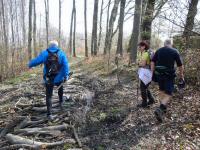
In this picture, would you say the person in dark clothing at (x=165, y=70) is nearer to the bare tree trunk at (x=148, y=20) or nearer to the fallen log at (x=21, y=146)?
the fallen log at (x=21, y=146)

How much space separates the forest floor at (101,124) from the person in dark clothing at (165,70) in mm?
462

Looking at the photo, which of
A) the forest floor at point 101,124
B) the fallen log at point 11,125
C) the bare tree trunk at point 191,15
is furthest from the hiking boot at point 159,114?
the bare tree trunk at point 191,15

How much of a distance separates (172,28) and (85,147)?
6.08 m

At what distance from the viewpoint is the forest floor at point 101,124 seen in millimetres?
7383

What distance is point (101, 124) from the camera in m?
8.66

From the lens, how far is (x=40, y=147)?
7070 millimetres

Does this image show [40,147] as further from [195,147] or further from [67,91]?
[67,91]

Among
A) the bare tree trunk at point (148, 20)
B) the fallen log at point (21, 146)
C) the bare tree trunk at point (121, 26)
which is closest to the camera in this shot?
the fallen log at point (21, 146)

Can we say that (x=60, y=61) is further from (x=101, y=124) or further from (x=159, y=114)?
(x=159, y=114)

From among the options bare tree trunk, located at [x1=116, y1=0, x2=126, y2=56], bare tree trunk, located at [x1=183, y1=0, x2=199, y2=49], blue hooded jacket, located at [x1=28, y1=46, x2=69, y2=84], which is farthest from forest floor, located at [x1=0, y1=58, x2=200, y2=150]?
bare tree trunk, located at [x1=116, y1=0, x2=126, y2=56]

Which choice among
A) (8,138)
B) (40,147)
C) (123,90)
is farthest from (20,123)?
(123,90)

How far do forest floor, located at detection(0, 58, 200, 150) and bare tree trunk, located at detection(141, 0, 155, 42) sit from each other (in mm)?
4347

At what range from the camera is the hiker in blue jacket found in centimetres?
880

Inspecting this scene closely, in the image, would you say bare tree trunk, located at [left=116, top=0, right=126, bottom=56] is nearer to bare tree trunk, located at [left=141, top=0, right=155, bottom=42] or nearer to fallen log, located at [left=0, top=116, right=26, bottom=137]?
bare tree trunk, located at [left=141, top=0, right=155, bottom=42]
